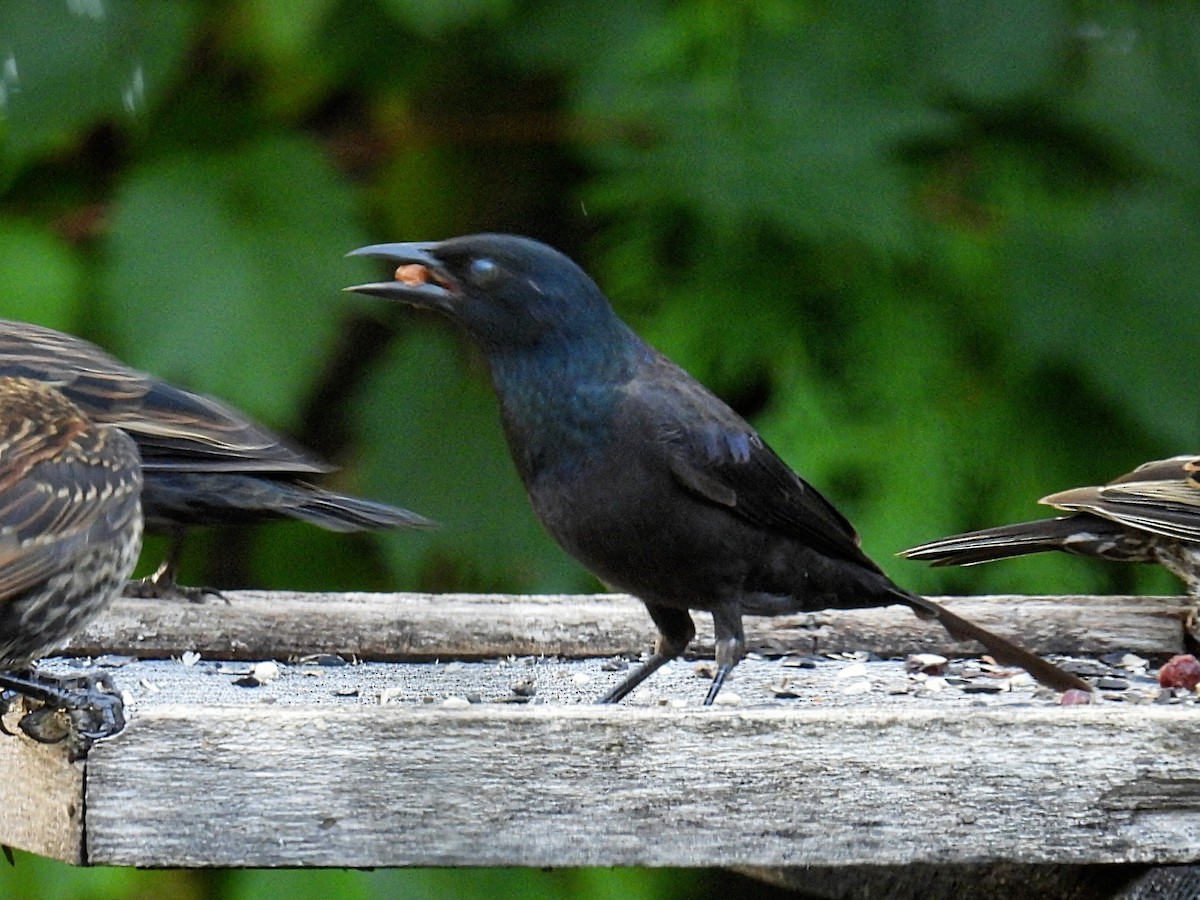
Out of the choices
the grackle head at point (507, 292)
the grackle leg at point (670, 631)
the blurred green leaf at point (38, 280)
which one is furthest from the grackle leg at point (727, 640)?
the blurred green leaf at point (38, 280)

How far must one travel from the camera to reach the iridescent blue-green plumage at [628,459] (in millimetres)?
2916

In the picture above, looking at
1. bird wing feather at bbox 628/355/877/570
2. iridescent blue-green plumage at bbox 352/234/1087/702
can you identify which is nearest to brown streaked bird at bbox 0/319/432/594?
iridescent blue-green plumage at bbox 352/234/1087/702

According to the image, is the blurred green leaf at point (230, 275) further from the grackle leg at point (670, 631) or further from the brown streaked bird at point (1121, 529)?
the brown streaked bird at point (1121, 529)

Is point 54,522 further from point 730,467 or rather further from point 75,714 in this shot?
point 730,467

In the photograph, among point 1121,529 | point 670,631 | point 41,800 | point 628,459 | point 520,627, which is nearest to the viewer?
point 41,800

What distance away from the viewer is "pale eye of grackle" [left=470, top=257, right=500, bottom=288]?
118 inches

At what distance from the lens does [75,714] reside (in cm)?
227

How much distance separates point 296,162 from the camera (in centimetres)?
421

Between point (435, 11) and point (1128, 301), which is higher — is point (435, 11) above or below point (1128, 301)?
above

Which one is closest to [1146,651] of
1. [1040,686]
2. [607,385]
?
[1040,686]

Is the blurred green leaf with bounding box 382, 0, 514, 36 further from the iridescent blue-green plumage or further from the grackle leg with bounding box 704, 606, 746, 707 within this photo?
the grackle leg with bounding box 704, 606, 746, 707

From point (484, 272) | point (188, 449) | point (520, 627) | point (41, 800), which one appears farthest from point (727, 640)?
point (41, 800)

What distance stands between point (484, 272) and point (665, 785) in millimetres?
1036

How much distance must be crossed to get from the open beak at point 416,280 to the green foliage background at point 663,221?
87 centimetres
